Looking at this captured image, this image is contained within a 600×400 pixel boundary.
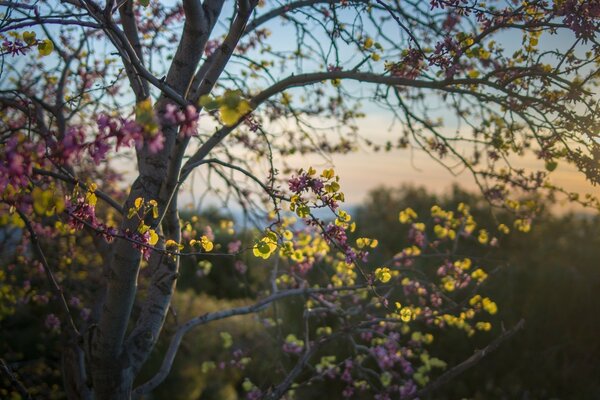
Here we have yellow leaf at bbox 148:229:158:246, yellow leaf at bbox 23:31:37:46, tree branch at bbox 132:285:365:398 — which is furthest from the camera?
tree branch at bbox 132:285:365:398

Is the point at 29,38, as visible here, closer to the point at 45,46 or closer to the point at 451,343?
the point at 45,46

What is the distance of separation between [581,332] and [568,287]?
76 centimetres

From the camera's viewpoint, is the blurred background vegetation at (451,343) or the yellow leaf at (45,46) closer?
the yellow leaf at (45,46)

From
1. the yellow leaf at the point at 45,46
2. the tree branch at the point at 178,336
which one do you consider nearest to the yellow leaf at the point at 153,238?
the yellow leaf at the point at 45,46

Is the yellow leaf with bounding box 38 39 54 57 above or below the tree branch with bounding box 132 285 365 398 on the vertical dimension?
above

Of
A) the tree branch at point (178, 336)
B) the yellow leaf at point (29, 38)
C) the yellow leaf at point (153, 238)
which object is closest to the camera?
the yellow leaf at point (29, 38)

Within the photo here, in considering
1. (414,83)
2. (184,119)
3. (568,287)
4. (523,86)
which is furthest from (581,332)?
(184,119)

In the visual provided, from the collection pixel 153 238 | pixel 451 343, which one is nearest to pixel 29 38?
pixel 153 238

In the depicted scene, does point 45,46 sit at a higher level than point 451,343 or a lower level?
higher

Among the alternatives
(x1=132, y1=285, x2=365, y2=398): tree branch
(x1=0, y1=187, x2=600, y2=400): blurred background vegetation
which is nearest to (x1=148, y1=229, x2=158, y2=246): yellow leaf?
(x1=132, y1=285, x2=365, y2=398): tree branch

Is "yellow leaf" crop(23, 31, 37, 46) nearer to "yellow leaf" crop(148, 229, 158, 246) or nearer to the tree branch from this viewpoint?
"yellow leaf" crop(148, 229, 158, 246)

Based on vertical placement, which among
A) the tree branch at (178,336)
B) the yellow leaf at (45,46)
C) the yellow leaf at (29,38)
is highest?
the yellow leaf at (29,38)

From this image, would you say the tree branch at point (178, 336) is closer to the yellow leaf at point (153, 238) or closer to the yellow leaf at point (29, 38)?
the yellow leaf at point (153, 238)

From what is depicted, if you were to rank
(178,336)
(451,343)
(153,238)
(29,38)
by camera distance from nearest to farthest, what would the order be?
(29,38) → (153,238) → (178,336) → (451,343)
